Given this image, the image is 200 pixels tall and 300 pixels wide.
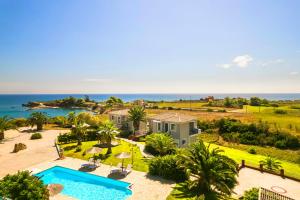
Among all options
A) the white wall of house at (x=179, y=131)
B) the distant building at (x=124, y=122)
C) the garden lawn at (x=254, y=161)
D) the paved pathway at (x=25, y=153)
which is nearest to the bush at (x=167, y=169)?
the white wall of house at (x=179, y=131)

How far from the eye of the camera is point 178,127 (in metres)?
36.0

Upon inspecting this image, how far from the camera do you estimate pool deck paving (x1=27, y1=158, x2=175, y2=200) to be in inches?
742

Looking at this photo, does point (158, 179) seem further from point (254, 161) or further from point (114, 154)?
point (254, 161)

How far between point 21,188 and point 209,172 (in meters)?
14.8

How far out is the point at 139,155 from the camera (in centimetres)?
3066

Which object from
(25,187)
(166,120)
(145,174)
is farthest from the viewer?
(166,120)

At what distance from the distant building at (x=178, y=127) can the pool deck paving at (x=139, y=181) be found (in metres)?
13.5

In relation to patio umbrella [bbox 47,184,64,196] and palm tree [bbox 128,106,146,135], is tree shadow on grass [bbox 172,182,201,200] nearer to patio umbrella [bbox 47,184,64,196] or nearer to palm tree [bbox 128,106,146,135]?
patio umbrella [bbox 47,184,64,196]

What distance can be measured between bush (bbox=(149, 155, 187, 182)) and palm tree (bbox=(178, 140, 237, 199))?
1.90 metres

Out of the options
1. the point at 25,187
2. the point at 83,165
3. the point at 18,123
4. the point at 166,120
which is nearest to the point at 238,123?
the point at 166,120

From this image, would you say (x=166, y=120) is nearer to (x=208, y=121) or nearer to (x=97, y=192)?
(x=97, y=192)

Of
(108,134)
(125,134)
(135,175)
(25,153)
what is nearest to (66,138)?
(25,153)

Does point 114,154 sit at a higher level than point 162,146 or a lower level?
lower

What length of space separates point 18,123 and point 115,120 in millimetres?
25156
